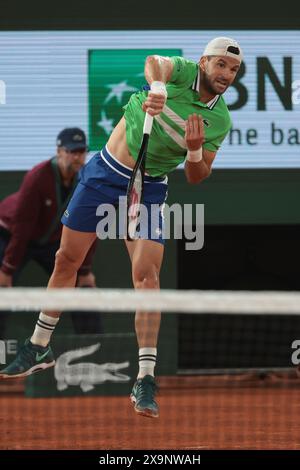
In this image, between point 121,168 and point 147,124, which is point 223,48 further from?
point 121,168

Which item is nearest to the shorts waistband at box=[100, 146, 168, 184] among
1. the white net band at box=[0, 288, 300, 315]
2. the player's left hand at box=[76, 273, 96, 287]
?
the white net band at box=[0, 288, 300, 315]

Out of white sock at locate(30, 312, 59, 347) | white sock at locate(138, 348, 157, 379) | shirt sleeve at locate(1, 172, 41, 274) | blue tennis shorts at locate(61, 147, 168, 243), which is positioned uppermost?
shirt sleeve at locate(1, 172, 41, 274)

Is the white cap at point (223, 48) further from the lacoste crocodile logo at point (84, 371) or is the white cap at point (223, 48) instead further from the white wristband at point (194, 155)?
the lacoste crocodile logo at point (84, 371)

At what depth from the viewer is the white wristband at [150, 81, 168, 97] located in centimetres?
735

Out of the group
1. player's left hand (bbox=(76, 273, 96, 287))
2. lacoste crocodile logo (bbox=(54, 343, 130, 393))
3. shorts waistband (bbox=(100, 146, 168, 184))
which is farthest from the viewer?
player's left hand (bbox=(76, 273, 96, 287))

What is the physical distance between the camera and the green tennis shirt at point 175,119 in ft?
25.9

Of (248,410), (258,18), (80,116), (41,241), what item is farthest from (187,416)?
(258,18)

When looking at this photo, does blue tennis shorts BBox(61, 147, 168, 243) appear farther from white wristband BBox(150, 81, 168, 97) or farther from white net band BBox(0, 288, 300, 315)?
white net band BBox(0, 288, 300, 315)

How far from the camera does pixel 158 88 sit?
7.36m

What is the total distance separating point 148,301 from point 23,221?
5966mm

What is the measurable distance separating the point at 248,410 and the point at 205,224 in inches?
87.7

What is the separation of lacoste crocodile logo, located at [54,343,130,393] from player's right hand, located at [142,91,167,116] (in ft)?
17.0
